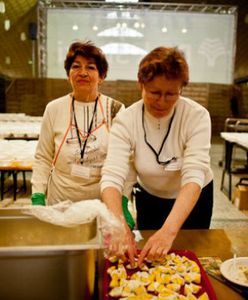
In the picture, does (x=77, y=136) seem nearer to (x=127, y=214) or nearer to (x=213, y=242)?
(x=127, y=214)

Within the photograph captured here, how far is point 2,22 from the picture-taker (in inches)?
338

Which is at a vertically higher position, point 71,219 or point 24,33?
point 24,33

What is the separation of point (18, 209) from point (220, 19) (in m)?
9.81

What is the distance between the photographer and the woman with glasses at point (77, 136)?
1596 mm

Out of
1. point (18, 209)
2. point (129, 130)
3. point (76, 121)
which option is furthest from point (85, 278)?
point (76, 121)

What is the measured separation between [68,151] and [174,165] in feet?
1.64

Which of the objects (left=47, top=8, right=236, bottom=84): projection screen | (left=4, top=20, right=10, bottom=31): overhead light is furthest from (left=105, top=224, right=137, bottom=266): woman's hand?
→ (left=47, top=8, right=236, bottom=84): projection screen

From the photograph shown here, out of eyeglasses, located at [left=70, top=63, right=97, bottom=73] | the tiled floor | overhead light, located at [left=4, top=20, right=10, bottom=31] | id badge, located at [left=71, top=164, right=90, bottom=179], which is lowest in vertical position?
the tiled floor

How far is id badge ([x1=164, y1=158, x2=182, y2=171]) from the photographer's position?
134 cm

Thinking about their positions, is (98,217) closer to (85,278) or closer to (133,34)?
(85,278)

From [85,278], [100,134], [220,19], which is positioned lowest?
[85,278]

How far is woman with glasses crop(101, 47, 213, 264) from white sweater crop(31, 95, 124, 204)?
0.79 feet

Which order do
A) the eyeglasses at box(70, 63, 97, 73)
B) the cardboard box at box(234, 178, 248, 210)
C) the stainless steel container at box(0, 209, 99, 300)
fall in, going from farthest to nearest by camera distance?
1. the cardboard box at box(234, 178, 248, 210)
2. the eyeglasses at box(70, 63, 97, 73)
3. the stainless steel container at box(0, 209, 99, 300)

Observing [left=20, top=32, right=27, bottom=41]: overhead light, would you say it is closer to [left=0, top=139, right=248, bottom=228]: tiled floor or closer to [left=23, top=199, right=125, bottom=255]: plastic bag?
[left=0, top=139, right=248, bottom=228]: tiled floor
